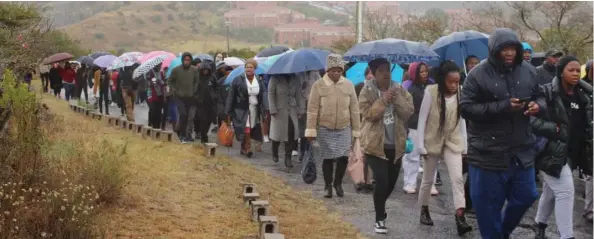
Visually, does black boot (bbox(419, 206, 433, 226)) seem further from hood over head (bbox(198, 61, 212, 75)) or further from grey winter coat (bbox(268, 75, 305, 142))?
hood over head (bbox(198, 61, 212, 75))


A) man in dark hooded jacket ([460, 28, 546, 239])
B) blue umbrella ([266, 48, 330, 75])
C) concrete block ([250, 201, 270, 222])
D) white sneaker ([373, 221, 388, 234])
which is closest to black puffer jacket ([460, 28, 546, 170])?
man in dark hooded jacket ([460, 28, 546, 239])

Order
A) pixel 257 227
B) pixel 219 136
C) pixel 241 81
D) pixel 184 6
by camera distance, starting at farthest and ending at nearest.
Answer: pixel 184 6 < pixel 219 136 < pixel 241 81 < pixel 257 227

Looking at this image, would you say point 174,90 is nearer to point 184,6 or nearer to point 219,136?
point 219,136

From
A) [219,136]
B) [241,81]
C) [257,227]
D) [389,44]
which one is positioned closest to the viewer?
[257,227]

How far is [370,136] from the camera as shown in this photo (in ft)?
23.9

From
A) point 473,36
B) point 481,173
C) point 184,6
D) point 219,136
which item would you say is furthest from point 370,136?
point 184,6

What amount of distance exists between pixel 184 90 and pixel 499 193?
824cm

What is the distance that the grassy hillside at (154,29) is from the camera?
11288 centimetres

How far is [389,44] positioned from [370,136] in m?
2.15

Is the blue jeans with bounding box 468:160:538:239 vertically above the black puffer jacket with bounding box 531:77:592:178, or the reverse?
the black puffer jacket with bounding box 531:77:592:178

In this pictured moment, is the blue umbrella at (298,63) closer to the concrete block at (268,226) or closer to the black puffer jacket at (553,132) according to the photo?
the concrete block at (268,226)

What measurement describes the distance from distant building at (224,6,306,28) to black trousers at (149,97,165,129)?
125924 mm

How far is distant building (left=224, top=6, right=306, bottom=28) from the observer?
145m

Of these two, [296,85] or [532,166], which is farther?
[296,85]
